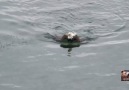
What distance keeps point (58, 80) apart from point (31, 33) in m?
4.09

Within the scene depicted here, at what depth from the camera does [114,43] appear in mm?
16500

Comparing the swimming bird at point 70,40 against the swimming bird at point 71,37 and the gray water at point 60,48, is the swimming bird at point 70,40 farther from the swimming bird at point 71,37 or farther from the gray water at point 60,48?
the gray water at point 60,48

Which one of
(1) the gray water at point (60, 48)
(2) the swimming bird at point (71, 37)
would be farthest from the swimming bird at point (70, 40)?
(1) the gray water at point (60, 48)

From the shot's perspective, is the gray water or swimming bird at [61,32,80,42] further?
swimming bird at [61,32,80,42]

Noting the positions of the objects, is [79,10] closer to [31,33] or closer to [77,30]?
[77,30]

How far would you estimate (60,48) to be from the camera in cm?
1581

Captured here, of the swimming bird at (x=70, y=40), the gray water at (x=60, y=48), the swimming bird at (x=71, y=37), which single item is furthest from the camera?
the swimming bird at (x=70, y=40)

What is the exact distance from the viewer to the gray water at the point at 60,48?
1338 cm

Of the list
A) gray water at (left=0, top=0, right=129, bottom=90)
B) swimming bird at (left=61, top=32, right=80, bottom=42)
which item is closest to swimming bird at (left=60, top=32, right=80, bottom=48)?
swimming bird at (left=61, top=32, right=80, bottom=42)

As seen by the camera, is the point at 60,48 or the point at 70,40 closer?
the point at 60,48

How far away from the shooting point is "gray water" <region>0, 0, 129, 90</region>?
13383mm

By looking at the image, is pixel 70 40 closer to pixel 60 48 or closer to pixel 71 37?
pixel 71 37

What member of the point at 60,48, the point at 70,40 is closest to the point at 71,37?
the point at 70,40

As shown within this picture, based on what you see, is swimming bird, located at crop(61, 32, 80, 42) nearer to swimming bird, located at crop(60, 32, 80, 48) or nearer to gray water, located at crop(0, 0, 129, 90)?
swimming bird, located at crop(60, 32, 80, 48)
